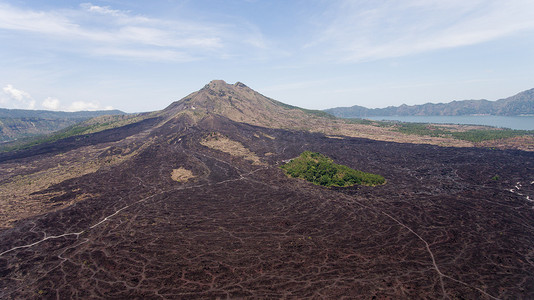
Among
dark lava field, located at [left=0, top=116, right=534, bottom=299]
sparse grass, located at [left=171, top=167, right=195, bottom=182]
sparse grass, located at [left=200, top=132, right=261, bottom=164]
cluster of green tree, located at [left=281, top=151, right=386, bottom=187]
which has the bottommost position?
dark lava field, located at [left=0, top=116, right=534, bottom=299]

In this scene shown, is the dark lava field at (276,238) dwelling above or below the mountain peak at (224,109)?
below

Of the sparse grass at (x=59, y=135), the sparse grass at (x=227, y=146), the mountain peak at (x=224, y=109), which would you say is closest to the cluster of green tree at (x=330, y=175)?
the sparse grass at (x=227, y=146)

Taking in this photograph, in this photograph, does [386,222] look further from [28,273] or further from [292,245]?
[28,273]

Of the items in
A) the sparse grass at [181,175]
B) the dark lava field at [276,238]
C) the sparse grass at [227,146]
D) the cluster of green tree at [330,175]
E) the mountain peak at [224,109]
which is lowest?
the dark lava field at [276,238]

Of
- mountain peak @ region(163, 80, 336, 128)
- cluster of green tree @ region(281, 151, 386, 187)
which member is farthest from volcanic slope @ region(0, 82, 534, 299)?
mountain peak @ region(163, 80, 336, 128)

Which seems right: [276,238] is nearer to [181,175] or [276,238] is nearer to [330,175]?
[330,175]

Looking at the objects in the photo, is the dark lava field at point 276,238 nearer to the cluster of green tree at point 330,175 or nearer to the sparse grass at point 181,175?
the sparse grass at point 181,175

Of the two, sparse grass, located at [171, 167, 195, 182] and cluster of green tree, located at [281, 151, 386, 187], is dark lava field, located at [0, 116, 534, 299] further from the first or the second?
cluster of green tree, located at [281, 151, 386, 187]
